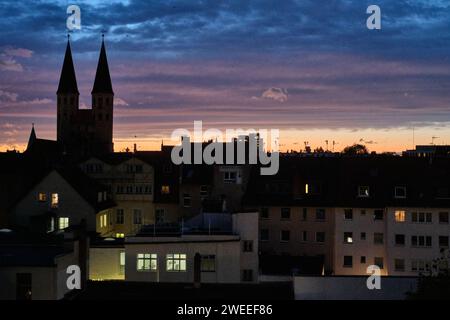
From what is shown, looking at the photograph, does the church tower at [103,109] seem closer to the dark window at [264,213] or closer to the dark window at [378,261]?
the dark window at [264,213]

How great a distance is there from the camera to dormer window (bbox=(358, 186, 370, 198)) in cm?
5631

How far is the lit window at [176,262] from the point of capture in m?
40.2

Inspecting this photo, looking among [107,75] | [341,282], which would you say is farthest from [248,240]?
[107,75]

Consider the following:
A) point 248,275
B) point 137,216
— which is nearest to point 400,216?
point 248,275

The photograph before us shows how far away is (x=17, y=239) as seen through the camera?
127 feet

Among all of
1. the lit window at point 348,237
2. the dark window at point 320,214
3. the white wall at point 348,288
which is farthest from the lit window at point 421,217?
the white wall at point 348,288

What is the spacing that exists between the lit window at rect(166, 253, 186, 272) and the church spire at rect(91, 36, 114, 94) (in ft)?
336

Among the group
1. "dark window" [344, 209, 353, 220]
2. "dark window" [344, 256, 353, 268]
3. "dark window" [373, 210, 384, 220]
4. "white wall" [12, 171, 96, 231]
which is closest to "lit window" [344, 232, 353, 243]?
"dark window" [344, 209, 353, 220]

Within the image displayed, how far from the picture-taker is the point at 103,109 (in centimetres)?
14662

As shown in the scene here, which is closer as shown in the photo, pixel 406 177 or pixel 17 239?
pixel 17 239

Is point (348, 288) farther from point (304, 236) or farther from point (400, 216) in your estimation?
point (304, 236)

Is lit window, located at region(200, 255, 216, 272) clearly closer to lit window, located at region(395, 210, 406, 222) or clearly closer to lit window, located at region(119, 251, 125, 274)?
lit window, located at region(119, 251, 125, 274)
